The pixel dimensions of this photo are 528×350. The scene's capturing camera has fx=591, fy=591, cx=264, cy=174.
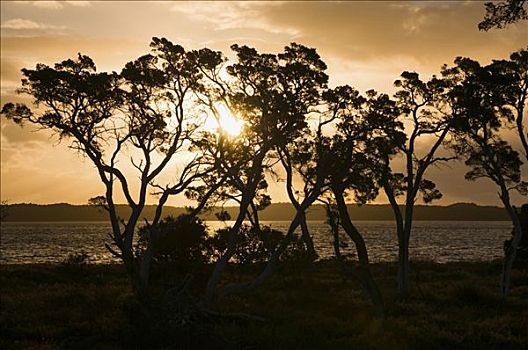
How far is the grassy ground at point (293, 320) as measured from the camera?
22.1 metres

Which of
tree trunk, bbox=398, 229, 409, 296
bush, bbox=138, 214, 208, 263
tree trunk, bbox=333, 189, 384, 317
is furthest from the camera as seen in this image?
tree trunk, bbox=398, 229, 409, 296

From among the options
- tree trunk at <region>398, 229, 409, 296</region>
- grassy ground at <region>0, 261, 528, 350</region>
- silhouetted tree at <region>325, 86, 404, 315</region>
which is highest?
silhouetted tree at <region>325, 86, 404, 315</region>

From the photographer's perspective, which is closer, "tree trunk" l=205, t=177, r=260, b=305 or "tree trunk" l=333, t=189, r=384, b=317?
"tree trunk" l=333, t=189, r=384, b=317

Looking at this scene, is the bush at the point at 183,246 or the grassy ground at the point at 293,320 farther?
the bush at the point at 183,246

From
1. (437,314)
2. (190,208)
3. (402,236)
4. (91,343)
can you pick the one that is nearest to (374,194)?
(402,236)

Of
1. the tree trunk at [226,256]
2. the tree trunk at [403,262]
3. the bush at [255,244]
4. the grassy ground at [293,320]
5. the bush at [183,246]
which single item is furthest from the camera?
the tree trunk at [403,262]

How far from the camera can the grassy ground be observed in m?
22.1

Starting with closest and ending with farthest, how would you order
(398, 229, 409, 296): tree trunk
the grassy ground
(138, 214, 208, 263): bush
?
1. the grassy ground
2. (138, 214, 208, 263): bush
3. (398, 229, 409, 296): tree trunk

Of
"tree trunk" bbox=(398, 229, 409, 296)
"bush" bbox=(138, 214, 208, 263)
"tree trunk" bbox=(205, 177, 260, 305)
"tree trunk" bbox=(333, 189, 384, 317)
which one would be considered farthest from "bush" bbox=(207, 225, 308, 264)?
"tree trunk" bbox=(398, 229, 409, 296)

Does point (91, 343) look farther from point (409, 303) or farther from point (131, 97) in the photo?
point (409, 303)

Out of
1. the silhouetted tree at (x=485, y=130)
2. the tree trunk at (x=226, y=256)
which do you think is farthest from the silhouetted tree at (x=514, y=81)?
the tree trunk at (x=226, y=256)

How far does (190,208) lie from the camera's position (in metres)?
32.5

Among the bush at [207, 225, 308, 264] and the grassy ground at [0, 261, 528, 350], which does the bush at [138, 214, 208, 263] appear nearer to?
the bush at [207, 225, 308, 264]

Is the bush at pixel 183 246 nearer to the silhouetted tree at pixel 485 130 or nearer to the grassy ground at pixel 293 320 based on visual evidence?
the grassy ground at pixel 293 320
